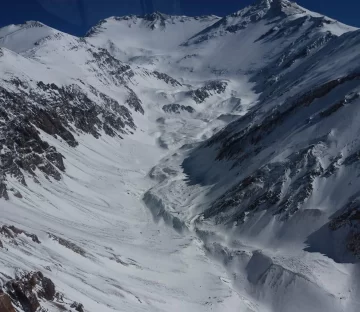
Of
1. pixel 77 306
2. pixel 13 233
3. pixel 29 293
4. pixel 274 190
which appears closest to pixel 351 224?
pixel 274 190

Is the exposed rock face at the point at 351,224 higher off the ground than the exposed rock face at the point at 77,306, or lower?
higher

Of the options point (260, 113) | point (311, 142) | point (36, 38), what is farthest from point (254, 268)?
point (36, 38)

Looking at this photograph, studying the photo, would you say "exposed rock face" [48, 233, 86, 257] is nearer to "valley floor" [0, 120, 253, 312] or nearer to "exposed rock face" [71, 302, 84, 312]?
"valley floor" [0, 120, 253, 312]

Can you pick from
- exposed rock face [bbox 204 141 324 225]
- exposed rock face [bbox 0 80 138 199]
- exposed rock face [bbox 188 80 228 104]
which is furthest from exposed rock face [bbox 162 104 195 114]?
exposed rock face [bbox 204 141 324 225]

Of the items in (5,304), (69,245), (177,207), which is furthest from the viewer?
(177,207)

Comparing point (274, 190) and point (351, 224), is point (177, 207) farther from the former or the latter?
point (351, 224)

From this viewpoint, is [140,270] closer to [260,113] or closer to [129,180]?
[129,180]

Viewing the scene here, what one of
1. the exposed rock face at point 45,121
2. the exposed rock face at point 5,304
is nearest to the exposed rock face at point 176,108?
the exposed rock face at point 45,121

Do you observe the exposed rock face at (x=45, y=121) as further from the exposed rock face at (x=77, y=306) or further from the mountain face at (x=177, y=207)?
the exposed rock face at (x=77, y=306)
